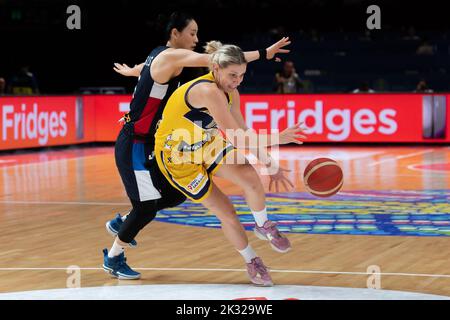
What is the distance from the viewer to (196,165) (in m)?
6.78

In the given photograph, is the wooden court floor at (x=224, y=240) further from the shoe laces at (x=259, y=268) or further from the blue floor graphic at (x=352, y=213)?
the shoe laces at (x=259, y=268)

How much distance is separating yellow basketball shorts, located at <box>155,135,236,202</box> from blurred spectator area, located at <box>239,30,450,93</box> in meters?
18.2

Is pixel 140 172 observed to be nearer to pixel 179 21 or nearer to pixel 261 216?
pixel 261 216

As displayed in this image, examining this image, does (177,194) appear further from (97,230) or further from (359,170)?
(359,170)

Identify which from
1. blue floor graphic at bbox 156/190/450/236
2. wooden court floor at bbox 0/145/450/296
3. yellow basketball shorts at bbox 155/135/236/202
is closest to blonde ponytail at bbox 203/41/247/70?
yellow basketball shorts at bbox 155/135/236/202

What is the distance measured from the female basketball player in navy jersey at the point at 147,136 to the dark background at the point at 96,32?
20377 millimetres

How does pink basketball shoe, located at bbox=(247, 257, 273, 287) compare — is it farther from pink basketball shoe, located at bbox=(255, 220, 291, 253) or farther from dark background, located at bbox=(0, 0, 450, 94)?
dark background, located at bbox=(0, 0, 450, 94)

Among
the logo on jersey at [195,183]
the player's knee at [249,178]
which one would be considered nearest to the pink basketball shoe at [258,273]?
the player's knee at [249,178]

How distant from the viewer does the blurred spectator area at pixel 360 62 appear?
83.7ft

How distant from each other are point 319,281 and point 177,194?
1258 millimetres

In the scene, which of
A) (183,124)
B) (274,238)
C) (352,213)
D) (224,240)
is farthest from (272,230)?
(352,213)

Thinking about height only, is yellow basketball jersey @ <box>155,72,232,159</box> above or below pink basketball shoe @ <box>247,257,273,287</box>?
above

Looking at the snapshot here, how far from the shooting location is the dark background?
27797 mm

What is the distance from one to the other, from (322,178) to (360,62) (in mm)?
19980
